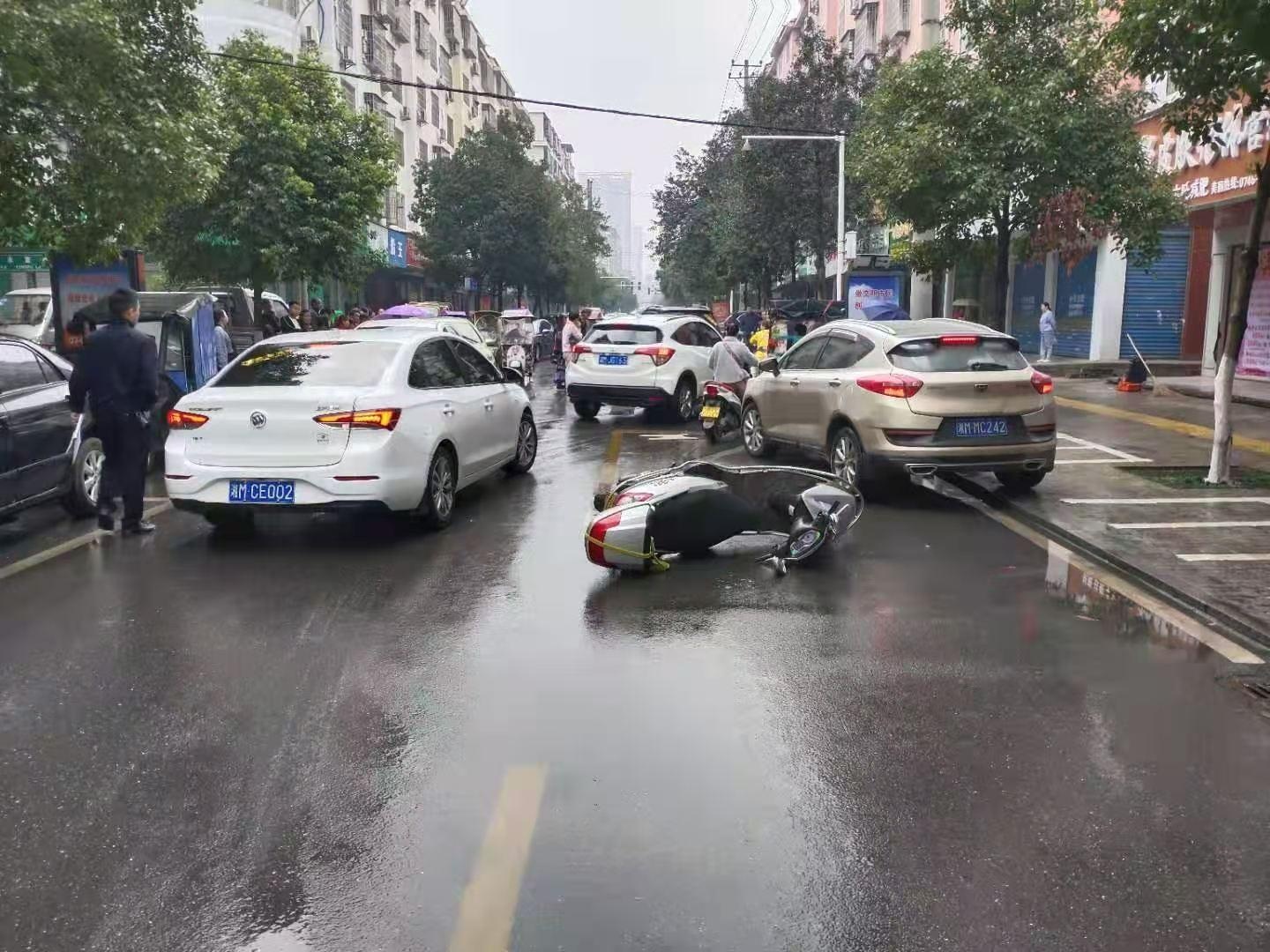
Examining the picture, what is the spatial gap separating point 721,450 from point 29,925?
425 inches

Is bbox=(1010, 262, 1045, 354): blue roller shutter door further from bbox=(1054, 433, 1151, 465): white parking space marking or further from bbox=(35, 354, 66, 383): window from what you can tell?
bbox=(35, 354, 66, 383): window

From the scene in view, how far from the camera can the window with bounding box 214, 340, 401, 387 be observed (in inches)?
331

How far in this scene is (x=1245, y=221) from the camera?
21.2 meters

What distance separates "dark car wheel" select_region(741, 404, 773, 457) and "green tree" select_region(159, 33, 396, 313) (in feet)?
39.1

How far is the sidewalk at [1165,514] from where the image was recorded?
6770 millimetres

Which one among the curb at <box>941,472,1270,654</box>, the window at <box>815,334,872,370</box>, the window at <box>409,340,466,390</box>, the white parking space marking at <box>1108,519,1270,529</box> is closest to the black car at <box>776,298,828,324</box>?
the window at <box>815,334,872,370</box>

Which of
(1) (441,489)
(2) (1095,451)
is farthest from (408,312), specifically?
(1) (441,489)

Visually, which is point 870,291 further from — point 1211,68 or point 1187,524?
point 1187,524

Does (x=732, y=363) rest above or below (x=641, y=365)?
above

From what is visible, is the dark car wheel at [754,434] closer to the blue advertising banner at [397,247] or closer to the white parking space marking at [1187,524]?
the white parking space marking at [1187,524]

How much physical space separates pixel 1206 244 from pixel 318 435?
23345 millimetres

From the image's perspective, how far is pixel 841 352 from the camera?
35.4 feet

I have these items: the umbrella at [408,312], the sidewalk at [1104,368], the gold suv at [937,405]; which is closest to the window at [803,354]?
the gold suv at [937,405]

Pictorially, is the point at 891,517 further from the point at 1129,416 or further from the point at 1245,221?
the point at 1245,221
